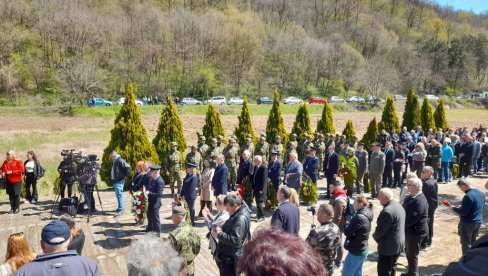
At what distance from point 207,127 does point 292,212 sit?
34.1 feet

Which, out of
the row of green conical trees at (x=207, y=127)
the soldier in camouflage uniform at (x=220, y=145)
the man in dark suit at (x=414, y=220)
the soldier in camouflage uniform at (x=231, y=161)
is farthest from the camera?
the soldier in camouflage uniform at (x=220, y=145)

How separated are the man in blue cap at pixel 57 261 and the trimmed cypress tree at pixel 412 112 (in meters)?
21.4

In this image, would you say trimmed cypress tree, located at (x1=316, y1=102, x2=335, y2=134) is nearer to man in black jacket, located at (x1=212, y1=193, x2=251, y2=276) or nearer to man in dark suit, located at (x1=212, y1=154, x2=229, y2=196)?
man in dark suit, located at (x1=212, y1=154, x2=229, y2=196)

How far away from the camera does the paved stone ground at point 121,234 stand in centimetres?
664

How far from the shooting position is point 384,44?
288 feet

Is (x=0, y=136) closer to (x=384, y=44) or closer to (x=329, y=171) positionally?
(x=329, y=171)

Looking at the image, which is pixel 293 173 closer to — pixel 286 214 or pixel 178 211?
pixel 286 214

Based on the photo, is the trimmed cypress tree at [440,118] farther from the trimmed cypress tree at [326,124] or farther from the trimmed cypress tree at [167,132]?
the trimmed cypress tree at [167,132]

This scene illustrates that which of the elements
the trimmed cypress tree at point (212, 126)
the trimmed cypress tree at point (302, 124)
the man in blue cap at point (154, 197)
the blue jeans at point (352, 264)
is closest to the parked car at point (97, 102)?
the trimmed cypress tree at point (212, 126)

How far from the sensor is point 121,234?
26.5 feet

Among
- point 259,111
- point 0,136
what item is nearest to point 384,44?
point 259,111

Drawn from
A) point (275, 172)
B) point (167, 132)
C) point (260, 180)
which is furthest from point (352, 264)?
point (167, 132)

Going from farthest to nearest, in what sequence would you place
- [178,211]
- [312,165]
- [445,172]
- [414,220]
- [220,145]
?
[445,172], [220,145], [312,165], [414,220], [178,211]

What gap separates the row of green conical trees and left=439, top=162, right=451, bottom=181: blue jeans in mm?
4817
